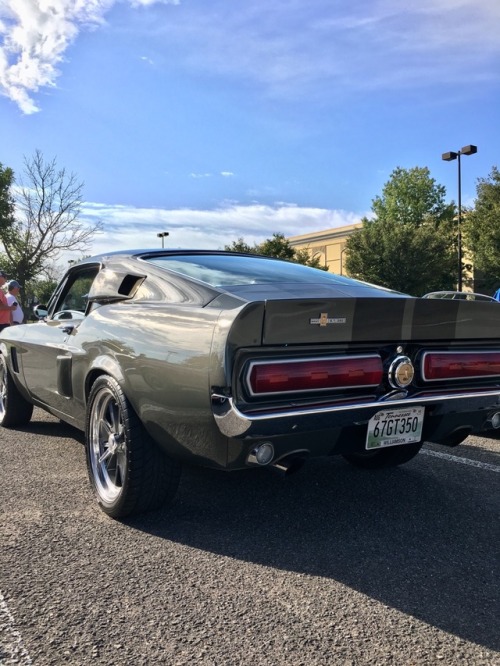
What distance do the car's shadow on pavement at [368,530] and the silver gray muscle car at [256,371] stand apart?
0.99ft

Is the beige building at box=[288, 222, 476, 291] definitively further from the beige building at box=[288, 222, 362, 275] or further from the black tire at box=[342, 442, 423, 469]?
the black tire at box=[342, 442, 423, 469]

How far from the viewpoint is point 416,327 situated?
9.10 ft

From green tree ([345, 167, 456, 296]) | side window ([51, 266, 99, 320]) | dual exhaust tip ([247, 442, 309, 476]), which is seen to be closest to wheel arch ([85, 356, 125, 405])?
side window ([51, 266, 99, 320])

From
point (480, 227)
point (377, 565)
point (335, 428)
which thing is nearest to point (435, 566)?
point (377, 565)

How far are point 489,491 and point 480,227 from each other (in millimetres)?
25732

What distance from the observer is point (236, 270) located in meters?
3.47

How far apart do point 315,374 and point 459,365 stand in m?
0.87

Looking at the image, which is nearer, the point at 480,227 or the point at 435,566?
the point at 435,566

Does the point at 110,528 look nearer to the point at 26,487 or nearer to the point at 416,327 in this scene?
the point at 26,487

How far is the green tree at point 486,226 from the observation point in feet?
84.3

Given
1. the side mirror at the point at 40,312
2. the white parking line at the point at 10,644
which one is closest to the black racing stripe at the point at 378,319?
the white parking line at the point at 10,644

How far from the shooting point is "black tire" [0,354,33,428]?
199 inches

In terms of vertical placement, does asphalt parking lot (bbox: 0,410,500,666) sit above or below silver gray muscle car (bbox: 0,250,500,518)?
below

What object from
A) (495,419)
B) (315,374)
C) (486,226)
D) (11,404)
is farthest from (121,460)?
(486,226)
